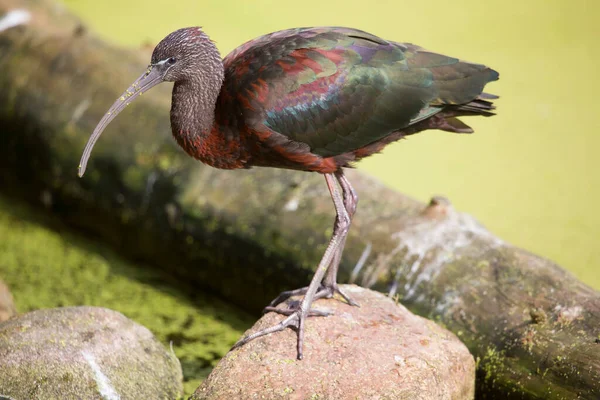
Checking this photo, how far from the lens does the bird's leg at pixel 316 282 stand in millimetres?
3211

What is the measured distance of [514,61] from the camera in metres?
6.96

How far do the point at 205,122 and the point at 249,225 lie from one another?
104cm

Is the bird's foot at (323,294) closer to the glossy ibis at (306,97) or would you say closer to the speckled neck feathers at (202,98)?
the glossy ibis at (306,97)

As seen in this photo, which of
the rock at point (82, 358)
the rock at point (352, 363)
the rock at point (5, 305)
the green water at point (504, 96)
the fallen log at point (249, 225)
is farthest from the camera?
the green water at point (504, 96)

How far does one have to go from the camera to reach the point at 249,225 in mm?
4320

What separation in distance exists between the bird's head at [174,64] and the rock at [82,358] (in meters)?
0.78

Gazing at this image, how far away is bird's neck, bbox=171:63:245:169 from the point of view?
11.2ft

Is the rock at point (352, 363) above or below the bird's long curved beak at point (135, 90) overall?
below

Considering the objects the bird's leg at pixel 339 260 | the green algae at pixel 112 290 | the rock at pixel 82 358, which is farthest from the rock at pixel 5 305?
the bird's leg at pixel 339 260

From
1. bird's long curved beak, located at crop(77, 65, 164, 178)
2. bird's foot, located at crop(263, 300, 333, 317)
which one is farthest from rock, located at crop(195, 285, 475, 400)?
bird's long curved beak, located at crop(77, 65, 164, 178)

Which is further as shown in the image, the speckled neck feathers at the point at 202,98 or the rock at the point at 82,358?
the speckled neck feathers at the point at 202,98

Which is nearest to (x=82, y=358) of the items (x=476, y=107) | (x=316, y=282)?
(x=316, y=282)

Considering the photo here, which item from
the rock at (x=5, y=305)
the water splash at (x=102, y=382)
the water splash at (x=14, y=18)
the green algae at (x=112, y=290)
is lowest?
the green algae at (x=112, y=290)

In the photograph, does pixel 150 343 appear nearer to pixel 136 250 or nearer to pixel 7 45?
pixel 136 250
